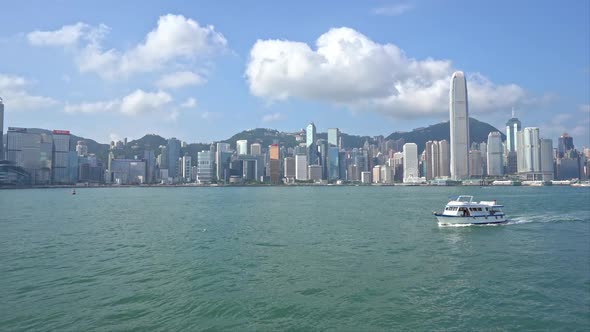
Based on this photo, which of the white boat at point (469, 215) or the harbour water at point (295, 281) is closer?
the harbour water at point (295, 281)

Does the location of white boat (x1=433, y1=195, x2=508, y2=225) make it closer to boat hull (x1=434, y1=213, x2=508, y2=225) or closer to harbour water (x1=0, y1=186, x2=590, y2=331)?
boat hull (x1=434, y1=213, x2=508, y2=225)

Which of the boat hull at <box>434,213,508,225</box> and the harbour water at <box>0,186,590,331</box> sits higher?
the boat hull at <box>434,213,508,225</box>

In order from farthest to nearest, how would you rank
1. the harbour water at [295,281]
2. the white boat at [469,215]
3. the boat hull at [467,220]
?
the white boat at [469,215] → the boat hull at [467,220] → the harbour water at [295,281]

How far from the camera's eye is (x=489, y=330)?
15461 millimetres

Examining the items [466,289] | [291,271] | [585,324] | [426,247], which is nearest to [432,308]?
[466,289]

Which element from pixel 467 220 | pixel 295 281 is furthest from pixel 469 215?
pixel 295 281

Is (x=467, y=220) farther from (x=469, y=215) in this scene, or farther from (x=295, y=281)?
(x=295, y=281)

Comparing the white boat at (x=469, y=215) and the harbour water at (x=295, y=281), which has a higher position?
the white boat at (x=469, y=215)

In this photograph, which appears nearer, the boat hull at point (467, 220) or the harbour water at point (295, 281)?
the harbour water at point (295, 281)

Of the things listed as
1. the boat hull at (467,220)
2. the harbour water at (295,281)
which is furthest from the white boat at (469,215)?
the harbour water at (295,281)

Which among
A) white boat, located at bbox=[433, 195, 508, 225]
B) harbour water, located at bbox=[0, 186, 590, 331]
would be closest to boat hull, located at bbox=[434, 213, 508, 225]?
white boat, located at bbox=[433, 195, 508, 225]

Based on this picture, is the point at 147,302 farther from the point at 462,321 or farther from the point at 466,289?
the point at 466,289

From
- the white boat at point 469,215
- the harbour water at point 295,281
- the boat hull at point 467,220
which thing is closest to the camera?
the harbour water at point 295,281

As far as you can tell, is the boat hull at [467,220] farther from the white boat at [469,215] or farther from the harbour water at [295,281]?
the harbour water at [295,281]
